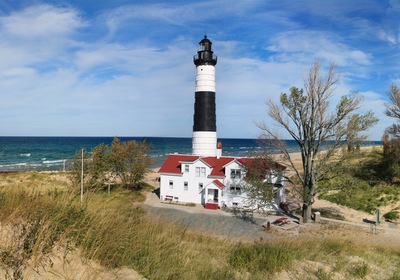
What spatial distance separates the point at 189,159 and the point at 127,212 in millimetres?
24118

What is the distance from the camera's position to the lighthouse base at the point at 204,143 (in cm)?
3269

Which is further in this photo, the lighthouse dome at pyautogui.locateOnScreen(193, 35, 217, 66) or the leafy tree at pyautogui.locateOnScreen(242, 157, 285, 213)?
the lighthouse dome at pyautogui.locateOnScreen(193, 35, 217, 66)

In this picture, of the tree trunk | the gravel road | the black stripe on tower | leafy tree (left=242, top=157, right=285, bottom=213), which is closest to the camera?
the gravel road

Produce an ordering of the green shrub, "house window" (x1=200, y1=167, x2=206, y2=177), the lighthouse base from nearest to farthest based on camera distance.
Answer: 1. the green shrub
2. "house window" (x1=200, y1=167, x2=206, y2=177)
3. the lighthouse base

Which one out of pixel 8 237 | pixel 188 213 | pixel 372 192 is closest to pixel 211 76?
pixel 188 213

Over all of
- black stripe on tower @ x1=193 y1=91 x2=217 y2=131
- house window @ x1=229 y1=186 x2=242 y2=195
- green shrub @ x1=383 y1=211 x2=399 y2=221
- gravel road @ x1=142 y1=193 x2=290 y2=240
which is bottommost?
gravel road @ x1=142 y1=193 x2=290 y2=240

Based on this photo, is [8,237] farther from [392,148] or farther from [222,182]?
[392,148]

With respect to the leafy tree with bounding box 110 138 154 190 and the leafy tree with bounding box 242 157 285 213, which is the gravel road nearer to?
the leafy tree with bounding box 242 157 285 213

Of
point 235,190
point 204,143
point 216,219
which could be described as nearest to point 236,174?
point 235,190

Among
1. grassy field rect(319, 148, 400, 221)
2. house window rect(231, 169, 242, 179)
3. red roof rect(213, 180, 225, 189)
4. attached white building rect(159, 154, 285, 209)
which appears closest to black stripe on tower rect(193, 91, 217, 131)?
attached white building rect(159, 154, 285, 209)

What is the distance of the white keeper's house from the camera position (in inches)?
1140

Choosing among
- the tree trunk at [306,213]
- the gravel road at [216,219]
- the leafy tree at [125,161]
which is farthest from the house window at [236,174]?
the leafy tree at [125,161]

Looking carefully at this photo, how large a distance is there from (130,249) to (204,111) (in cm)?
2711

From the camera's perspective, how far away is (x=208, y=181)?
30.3 meters
